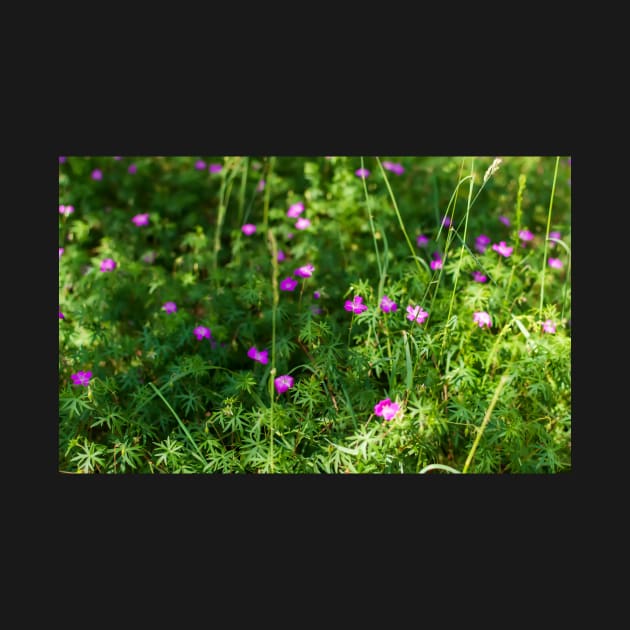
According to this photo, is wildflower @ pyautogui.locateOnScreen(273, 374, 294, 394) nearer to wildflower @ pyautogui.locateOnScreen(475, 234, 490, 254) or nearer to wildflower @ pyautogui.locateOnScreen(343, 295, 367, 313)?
wildflower @ pyautogui.locateOnScreen(343, 295, 367, 313)

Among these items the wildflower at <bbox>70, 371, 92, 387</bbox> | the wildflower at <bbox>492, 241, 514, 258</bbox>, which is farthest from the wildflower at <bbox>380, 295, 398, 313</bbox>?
the wildflower at <bbox>70, 371, 92, 387</bbox>

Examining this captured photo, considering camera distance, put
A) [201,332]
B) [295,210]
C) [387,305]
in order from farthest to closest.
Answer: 1. [295,210]
2. [201,332]
3. [387,305]

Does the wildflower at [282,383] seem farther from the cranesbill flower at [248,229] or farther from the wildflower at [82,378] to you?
the cranesbill flower at [248,229]

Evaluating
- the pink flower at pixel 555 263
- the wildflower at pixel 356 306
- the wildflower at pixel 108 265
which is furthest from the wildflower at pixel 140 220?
the pink flower at pixel 555 263

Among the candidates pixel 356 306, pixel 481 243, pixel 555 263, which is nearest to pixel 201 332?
pixel 356 306

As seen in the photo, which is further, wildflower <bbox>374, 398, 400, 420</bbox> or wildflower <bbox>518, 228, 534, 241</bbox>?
wildflower <bbox>518, 228, 534, 241</bbox>

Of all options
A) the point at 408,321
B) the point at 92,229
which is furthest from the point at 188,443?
the point at 92,229

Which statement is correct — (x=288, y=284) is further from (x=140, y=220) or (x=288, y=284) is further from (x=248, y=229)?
(x=140, y=220)
